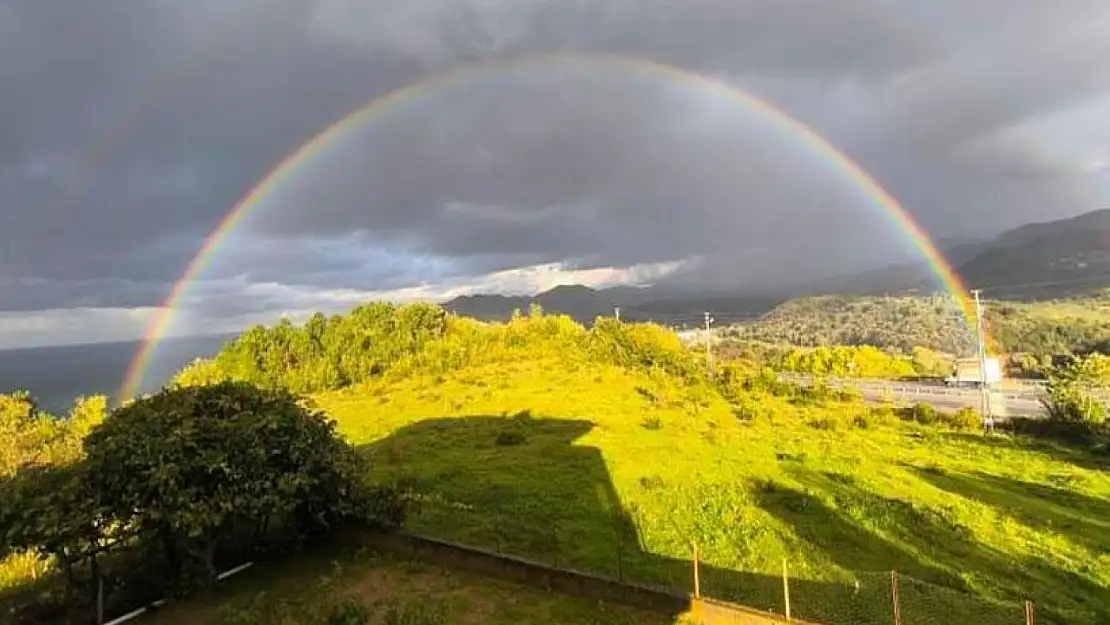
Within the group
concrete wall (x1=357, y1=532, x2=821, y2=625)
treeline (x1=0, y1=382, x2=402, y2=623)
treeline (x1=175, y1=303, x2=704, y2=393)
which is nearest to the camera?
concrete wall (x1=357, y1=532, x2=821, y2=625)

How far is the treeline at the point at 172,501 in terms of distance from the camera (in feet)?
27.6

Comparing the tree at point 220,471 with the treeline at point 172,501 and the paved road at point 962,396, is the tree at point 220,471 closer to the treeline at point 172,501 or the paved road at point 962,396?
the treeline at point 172,501

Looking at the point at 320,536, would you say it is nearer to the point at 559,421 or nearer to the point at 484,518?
the point at 484,518

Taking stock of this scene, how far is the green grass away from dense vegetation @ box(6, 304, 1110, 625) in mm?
56

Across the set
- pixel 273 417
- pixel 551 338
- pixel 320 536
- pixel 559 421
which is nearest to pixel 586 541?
pixel 320 536

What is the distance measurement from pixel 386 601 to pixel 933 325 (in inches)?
4623

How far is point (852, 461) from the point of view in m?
18.0

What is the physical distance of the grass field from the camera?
827cm

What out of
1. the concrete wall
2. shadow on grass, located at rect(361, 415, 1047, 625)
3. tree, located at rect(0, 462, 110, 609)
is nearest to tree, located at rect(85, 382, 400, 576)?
tree, located at rect(0, 462, 110, 609)

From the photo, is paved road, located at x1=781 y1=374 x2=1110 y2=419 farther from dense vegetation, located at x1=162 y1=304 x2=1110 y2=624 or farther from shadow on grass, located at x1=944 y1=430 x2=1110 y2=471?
dense vegetation, located at x1=162 y1=304 x2=1110 y2=624

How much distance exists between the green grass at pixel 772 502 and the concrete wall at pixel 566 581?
64 centimetres

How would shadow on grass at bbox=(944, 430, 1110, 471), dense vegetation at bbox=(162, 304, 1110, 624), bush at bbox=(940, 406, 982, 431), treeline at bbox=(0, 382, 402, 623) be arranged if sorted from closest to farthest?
treeline at bbox=(0, 382, 402, 623)
dense vegetation at bbox=(162, 304, 1110, 624)
shadow on grass at bbox=(944, 430, 1110, 471)
bush at bbox=(940, 406, 982, 431)

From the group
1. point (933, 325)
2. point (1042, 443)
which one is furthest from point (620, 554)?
point (933, 325)

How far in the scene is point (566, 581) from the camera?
29.4 ft
